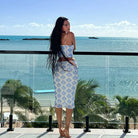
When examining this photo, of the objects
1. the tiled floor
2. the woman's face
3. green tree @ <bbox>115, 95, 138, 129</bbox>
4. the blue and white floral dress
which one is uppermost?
the woman's face

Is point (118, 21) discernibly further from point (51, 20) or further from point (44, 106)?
point (44, 106)

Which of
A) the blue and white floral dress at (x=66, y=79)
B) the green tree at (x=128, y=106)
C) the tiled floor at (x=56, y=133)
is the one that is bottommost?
the tiled floor at (x=56, y=133)

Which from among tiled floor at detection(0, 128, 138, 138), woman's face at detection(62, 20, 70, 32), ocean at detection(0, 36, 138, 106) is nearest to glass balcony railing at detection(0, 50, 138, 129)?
ocean at detection(0, 36, 138, 106)

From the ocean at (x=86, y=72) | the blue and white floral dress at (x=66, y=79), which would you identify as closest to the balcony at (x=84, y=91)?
the ocean at (x=86, y=72)

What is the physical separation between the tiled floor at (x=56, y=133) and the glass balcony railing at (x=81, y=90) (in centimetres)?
16

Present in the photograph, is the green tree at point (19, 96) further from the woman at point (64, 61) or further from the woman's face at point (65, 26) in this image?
the woman's face at point (65, 26)

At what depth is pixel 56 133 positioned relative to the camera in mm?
4094

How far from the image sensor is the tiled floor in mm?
3955

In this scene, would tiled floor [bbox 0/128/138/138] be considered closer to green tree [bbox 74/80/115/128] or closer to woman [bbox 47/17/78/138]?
green tree [bbox 74/80/115/128]

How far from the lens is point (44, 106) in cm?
437

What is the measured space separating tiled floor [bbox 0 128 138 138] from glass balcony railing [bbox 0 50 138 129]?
0.16 m

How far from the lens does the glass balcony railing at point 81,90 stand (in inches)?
170

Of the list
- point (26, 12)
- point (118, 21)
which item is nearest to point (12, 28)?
point (26, 12)

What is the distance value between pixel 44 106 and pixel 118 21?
38407mm
